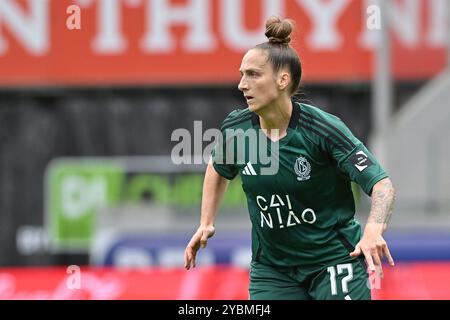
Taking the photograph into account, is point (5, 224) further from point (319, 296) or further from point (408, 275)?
point (319, 296)

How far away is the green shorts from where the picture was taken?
4.99 metres

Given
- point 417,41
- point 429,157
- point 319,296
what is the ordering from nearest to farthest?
point 319,296 → point 429,157 → point 417,41

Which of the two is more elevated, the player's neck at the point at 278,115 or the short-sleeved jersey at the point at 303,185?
the player's neck at the point at 278,115

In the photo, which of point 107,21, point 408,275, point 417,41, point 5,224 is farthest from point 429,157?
point 5,224

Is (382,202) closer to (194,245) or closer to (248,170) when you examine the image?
(248,170)

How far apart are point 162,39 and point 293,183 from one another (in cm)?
661

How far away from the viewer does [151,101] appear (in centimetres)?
1148

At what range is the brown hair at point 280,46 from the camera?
490cm

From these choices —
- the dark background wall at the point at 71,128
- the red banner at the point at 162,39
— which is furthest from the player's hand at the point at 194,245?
the dark background wall at the point at 71,128

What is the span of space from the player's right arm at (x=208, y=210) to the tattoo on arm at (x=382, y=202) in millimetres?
830

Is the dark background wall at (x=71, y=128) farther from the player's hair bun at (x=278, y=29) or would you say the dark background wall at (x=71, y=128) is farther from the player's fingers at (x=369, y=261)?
the player's fingers at (x=369, y=261)

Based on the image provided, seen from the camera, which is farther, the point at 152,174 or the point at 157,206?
the point at 152,174
